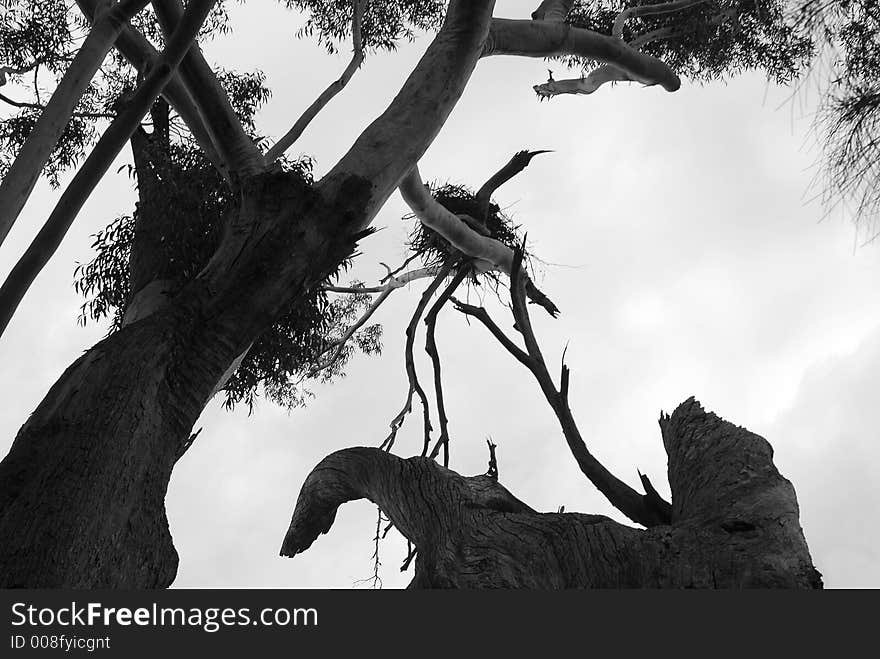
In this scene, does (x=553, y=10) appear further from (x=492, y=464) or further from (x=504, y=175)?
(x=492, y=464)

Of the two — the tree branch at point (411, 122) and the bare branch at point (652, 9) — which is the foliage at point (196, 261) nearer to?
the tree branch at point (411, 122)

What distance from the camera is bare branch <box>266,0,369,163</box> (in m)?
4.12

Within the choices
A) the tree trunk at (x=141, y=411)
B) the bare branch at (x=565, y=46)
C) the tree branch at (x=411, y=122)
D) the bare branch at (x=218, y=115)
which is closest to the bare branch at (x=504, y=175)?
the bare branch at (x=565, y=46)

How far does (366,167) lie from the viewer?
6.82ft

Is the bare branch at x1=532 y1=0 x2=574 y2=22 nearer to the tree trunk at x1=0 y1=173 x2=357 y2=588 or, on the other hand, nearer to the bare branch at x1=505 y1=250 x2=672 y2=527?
the bare branch at x1=505 y1=250 x2=672 y2=527

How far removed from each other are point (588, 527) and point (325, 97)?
380cm

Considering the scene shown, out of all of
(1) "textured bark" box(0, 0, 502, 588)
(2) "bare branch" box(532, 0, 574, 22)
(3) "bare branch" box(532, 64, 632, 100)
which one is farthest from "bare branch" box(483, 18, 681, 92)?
(1) "textured bark" box(0, 0, 502, 588)

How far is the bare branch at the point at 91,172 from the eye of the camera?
1606mm

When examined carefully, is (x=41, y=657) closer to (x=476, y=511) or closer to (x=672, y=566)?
(x=476, y=511)

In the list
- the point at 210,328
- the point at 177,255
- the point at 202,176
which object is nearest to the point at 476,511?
the point at 210,328

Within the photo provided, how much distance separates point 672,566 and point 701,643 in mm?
356

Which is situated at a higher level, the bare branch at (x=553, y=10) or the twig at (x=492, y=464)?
the bare branch at (x=553, y=10)

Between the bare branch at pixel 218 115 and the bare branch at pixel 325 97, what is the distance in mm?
1079

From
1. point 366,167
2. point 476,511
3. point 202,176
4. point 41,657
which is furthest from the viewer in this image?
point 202,176
